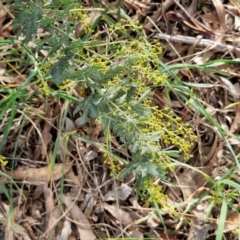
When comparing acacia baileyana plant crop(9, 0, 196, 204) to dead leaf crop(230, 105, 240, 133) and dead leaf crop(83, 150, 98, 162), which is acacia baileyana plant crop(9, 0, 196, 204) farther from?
dead leaf crop(230, 105, 240, 133)

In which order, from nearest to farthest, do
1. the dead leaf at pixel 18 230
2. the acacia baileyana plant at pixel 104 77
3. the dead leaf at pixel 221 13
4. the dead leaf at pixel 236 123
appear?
the acacia baileyana plant at pixel 104 77, the dead leaf at pixel 18 230, the dead leaf at pixel 236 123, the dead leaf at pixel 221 13

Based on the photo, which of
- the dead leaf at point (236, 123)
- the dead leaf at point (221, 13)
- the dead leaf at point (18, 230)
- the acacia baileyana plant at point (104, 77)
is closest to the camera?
the acacia baileyana plant at point (104, 77)

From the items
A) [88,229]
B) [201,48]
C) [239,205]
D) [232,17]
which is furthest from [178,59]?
[88,229]

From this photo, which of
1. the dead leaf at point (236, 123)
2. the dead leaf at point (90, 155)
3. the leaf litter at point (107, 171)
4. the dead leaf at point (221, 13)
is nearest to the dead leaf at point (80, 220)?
the leaf litter at point (107, 171)

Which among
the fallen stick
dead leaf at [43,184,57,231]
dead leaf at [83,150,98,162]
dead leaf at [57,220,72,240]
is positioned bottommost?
dead leaf at [57,220,72,240]

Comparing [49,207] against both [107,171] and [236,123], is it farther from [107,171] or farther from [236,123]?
[236,123]

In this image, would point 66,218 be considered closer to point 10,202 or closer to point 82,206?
point 82,206

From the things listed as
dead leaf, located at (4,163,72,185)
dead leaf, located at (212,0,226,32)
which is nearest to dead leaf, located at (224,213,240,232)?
dead leaf, located at (4,163,72,185)

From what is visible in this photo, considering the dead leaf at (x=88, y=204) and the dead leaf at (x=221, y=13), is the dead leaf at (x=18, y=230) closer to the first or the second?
the dead leaf at (x=88, y=204)

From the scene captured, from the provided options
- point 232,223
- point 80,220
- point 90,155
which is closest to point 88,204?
point 80,220
